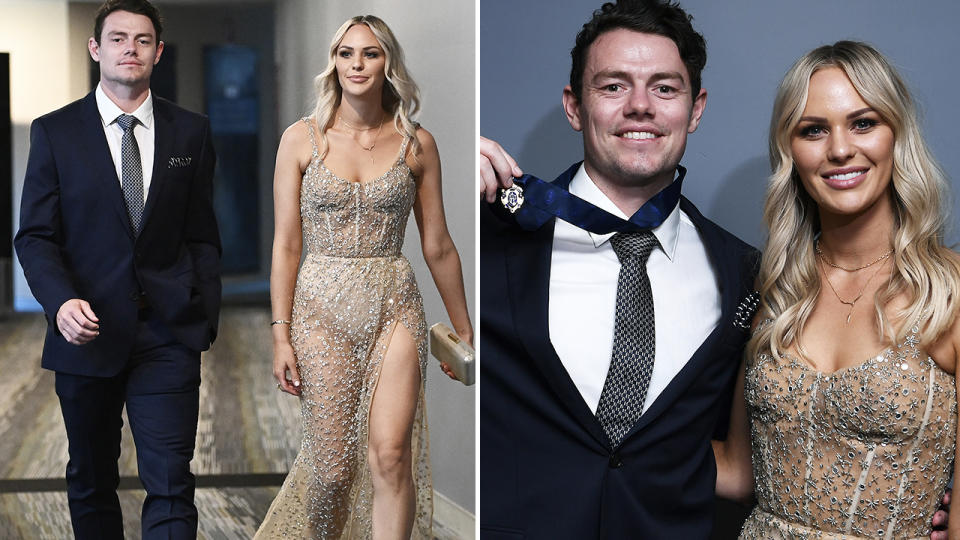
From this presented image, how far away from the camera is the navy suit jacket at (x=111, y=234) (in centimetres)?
230

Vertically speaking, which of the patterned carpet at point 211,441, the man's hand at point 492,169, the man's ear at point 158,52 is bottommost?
the patterned carpet at point 211,441

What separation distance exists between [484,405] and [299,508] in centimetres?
54

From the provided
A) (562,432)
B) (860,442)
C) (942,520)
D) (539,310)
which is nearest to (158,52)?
(539,310)

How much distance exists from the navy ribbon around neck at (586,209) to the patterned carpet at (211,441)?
2.59ft

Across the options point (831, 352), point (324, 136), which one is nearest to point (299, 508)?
point (324, 136)

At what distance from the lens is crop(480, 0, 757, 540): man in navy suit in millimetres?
2582

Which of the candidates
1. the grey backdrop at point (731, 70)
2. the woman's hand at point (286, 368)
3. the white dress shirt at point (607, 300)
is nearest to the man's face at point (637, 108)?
the white dress shirt at point (607, 300)

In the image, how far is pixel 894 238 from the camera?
8.60ft

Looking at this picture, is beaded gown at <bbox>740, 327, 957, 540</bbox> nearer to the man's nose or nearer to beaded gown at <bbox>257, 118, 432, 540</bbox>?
the man's nose

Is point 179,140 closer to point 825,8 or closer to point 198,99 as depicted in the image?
point 198,99

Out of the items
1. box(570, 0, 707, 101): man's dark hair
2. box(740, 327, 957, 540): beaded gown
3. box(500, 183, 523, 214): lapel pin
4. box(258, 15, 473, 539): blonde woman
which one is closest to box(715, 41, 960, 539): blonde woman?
box(740, 327, 957, 540): beaded gown

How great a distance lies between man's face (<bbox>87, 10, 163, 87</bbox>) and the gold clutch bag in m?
0.86

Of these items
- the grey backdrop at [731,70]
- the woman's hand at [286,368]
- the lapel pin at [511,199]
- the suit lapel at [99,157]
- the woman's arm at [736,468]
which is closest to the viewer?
the suit lapel at [99,157]

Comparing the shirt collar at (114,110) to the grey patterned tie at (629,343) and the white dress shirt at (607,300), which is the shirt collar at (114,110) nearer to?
the white dress shirt at (607,300)
